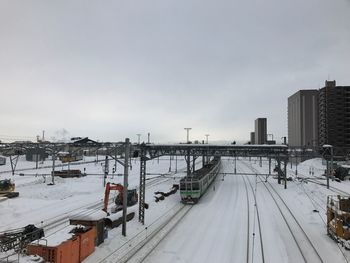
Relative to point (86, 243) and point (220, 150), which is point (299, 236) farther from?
point (220, 150)

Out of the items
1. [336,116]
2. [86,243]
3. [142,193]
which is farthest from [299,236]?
[336,116]

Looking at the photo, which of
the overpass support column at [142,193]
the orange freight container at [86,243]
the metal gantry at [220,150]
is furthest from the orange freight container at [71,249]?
the metal gantry at [220,150]

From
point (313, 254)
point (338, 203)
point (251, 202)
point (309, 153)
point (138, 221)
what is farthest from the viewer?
point (309, 153)

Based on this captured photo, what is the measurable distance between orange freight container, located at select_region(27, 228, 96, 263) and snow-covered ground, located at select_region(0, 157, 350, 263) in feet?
2.00

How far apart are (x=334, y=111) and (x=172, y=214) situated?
124018mm

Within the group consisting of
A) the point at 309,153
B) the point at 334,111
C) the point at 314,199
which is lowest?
the point at 314,199

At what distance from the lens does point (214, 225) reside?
92.5 ft

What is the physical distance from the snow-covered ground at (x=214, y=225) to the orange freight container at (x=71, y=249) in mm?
611

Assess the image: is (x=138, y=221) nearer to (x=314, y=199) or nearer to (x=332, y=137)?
(x=314, y=199)

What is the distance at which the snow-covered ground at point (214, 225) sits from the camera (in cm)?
2056

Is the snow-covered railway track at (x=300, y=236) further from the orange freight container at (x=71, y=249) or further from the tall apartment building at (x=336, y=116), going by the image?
the tall apartment building at (x=336, y=116)

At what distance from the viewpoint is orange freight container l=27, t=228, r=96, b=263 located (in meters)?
16.1

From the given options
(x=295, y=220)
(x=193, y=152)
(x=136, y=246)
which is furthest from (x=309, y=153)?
(x=136, y=246)

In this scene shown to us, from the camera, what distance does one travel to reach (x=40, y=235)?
21469 mm
